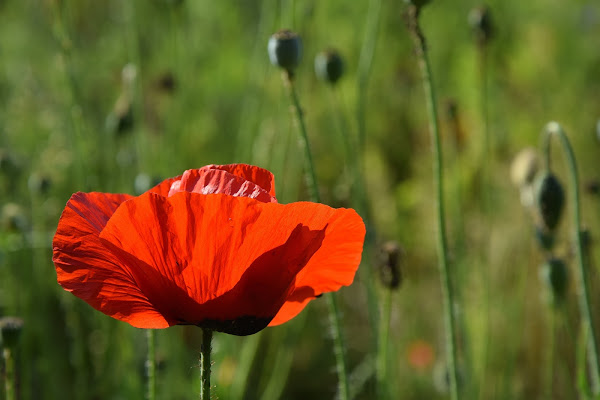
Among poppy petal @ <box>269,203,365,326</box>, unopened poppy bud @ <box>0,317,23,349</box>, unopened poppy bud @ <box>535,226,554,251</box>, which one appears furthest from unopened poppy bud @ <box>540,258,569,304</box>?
unopened poppy bud @ <box>0,317,23,349</box>

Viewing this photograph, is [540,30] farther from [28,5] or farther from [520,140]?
[28,5]

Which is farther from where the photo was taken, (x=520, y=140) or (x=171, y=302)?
(x=520, y=140)

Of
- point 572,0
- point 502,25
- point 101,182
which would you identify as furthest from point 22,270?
point 572,0

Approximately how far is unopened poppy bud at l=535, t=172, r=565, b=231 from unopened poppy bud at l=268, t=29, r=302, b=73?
0.29 m

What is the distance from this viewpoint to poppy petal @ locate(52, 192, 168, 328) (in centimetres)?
47

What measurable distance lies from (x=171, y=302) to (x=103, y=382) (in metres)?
0.87

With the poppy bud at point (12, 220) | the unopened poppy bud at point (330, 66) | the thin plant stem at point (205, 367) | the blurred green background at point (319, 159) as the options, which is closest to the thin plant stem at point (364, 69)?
the blurred green background at point (319, 159)

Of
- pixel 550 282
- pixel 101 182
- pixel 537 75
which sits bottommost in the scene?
pixel 550 282

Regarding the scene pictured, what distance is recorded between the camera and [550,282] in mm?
855

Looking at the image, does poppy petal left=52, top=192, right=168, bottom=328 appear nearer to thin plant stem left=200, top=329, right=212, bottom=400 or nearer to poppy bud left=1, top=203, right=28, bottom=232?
thin plant stem left=200, top=329, right=212, bottom=400

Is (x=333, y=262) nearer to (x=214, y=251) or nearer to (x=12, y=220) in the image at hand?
(x=214, y=251)

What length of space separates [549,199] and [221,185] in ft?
1.35

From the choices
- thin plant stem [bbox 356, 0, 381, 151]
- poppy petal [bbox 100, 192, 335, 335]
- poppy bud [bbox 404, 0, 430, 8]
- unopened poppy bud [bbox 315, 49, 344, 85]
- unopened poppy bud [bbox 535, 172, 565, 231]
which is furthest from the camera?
thin plant stem [bbox 356, 0, 381, 151]

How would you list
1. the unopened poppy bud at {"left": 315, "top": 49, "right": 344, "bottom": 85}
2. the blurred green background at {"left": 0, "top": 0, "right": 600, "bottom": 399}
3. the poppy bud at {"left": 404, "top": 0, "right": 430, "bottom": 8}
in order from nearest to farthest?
1. the poppy bud at {"left": 404, "top": 0, "right": 430, "bottom": 8}
2. the unopened poppy bud at {"left": 315, "top": 49, "right": 344, "bottom": 85}
3. the blurred green background at {"left": 0, "top": 0, "right": 600, "bottom": 399}
